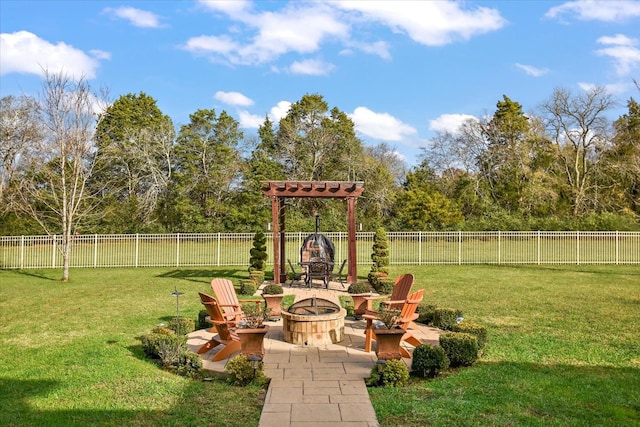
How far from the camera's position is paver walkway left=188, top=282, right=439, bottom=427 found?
4609mm

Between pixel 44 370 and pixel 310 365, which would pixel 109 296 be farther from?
pixel 310 365

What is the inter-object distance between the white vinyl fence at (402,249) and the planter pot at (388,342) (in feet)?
49.0

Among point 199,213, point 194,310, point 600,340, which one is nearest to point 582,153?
point 199,213

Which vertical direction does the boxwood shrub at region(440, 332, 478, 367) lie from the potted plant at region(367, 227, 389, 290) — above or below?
below

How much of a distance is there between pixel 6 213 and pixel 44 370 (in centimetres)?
2410

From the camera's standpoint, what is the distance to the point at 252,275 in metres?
14.5

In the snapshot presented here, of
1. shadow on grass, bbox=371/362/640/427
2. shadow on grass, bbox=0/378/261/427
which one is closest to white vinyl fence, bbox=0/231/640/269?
shadow on grass, bbox=371/362/640/427

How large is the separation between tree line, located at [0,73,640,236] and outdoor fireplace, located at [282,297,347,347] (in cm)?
1885

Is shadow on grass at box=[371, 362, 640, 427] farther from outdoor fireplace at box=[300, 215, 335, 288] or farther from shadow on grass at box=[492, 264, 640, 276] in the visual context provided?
shadow on grass at box=[492, 264, 640, 276]

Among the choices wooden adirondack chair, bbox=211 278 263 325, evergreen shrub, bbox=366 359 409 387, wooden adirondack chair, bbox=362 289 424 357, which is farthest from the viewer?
wooden adirondack chair, bbox=211 278 263 325

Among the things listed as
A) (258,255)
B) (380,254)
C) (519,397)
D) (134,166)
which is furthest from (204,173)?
(519,397)

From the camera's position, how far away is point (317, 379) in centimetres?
576

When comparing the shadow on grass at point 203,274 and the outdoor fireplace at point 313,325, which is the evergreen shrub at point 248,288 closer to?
the shadow on grass at point 203,274

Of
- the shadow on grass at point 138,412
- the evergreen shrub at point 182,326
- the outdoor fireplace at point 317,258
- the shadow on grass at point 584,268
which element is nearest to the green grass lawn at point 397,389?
the shadow on grass at point 138,412
